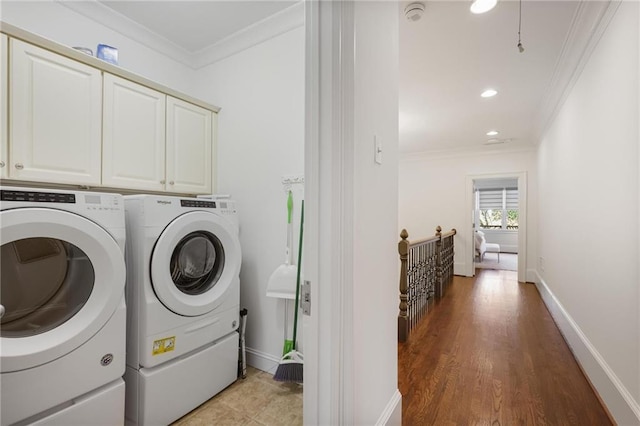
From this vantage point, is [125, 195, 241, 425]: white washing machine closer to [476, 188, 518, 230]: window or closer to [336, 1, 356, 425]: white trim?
[336, 1, 356, 425]: white trim

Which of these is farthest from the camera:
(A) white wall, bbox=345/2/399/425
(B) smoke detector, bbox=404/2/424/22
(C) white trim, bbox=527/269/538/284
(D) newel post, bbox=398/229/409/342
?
(C) white trim, bbox=527/269/538/284

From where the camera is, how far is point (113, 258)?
53.1 inches

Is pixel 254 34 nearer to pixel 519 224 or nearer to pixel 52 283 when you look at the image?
pixel 52 283

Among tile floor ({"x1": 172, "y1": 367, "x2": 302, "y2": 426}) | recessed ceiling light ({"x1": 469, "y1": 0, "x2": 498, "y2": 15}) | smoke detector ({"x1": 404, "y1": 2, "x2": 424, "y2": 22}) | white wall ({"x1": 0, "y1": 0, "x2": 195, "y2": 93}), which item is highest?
smoke detector ({"x1": 404, "y1": 2, "x2": 424, "y2": 22})

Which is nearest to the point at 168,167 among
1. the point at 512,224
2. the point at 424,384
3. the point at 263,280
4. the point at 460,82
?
the point at 263,280

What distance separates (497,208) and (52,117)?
1063cm

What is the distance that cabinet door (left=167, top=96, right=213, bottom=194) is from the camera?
210cm

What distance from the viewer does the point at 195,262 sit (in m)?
1.86

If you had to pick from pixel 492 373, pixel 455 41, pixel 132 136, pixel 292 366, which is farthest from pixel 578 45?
pixel 132 136

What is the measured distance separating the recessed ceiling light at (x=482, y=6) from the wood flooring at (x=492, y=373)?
2393 mm

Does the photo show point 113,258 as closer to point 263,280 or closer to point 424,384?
point 263,280

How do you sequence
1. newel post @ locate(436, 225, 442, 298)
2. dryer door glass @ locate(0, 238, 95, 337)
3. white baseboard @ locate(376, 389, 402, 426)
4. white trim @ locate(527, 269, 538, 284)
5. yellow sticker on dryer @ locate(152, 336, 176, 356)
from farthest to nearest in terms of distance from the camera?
white trim @ locate(527, 269, 538, 284) < newel post @ locate(436, 225, 442, 298) < yellow sticker on dryer @ locate(152, 336, 176, 356) < white baseboard @ locate(376, 389, 402, 426) < dryer door glass @ locate(0, 238, 95, 337)

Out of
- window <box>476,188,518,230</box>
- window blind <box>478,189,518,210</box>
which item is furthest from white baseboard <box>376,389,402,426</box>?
window blind <box>478,189,518,210</box>

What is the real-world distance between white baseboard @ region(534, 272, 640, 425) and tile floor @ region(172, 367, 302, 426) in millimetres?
1649
